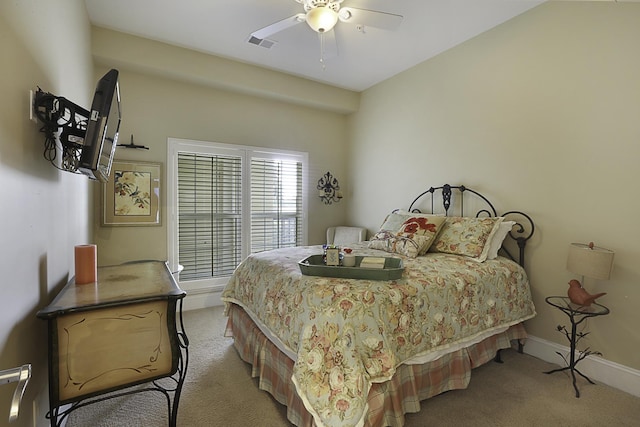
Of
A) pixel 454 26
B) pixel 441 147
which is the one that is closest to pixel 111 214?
pixel 441 147

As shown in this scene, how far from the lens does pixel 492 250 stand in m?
2.57

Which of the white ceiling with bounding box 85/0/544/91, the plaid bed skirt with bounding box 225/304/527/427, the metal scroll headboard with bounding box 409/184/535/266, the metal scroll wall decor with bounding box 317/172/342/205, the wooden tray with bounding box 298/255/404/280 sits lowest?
the plaid bed skirt with bounding box 225/304/527/427

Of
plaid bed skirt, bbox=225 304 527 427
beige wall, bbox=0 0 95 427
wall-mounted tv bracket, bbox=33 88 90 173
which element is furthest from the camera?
plaid bed skirt, bbox=225 304 527 427

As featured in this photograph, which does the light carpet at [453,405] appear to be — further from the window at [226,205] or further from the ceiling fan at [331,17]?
the ceiling fan at [331,17]

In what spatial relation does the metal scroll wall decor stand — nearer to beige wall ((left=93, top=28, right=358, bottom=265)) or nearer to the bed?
beige wall ((left=93, top=28, right=358, bottom=265))

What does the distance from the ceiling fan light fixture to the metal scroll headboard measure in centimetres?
200

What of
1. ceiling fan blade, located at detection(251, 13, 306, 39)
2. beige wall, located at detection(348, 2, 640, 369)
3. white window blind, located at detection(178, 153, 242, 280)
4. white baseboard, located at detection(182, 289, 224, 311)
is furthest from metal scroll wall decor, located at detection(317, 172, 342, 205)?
ceiling fan blade, located at detection(251, 13, 306, 39)

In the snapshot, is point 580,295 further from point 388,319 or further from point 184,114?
point 184,114

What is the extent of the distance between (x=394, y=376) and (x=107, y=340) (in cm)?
148

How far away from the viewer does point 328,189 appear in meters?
4.68

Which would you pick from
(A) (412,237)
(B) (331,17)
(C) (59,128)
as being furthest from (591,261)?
(C) (59,128)

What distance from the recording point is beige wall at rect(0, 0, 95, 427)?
1.08 metres

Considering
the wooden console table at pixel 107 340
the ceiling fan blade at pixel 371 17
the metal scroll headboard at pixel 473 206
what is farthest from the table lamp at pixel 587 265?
the wooden console table at pixel 107 340

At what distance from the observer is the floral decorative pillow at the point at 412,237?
2.64m
